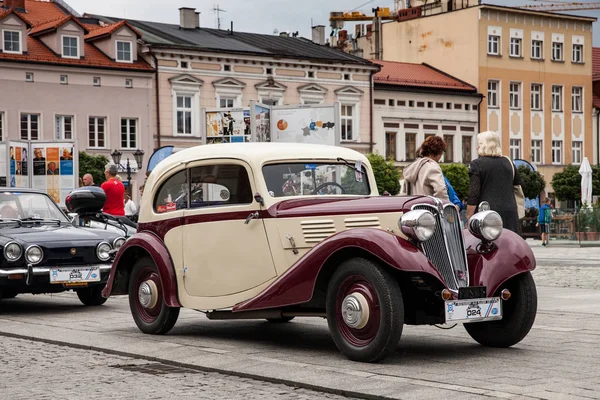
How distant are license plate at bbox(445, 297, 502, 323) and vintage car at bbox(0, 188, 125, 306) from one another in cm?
614

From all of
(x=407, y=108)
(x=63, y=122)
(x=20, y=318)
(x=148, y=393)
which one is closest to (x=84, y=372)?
(x=148, y=393)

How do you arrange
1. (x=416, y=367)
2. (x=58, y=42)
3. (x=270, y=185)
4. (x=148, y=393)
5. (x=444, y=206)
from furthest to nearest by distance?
(x=58, y=42), (x=270, y=185), (x=444, y=206), (x=416, y=367), (x=148, y=393)

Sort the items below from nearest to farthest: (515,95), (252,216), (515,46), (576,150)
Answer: (252,216) → (515,46) → (515,95) → (576,150)

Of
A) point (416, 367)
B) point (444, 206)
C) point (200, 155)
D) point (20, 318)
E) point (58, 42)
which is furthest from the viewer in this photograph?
point (58, 42)

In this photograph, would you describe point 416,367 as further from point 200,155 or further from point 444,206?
point 200,155

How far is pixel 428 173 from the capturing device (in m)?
11.1

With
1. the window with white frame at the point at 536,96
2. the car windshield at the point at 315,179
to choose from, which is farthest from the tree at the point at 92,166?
the car windshield at the point at 315,179

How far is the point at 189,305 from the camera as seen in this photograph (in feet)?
33.8

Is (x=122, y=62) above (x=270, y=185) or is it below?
above

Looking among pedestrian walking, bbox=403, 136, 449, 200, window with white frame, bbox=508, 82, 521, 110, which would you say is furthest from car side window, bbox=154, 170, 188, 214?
window with white frame, bbox=508, 82, 521, 110

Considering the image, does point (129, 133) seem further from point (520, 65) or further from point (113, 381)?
point (113, 381)

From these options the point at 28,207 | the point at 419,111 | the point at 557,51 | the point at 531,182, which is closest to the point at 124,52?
the point at 419,111

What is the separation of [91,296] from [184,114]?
4354cm

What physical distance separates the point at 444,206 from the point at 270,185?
1722 millimetres
